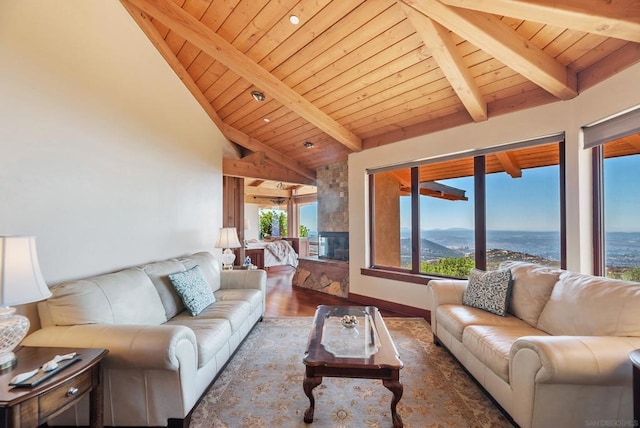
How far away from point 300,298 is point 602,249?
12.5ft

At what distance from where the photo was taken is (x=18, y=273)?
4.11 ft

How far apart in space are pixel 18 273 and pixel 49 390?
540mm

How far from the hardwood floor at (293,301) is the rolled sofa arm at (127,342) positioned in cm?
233

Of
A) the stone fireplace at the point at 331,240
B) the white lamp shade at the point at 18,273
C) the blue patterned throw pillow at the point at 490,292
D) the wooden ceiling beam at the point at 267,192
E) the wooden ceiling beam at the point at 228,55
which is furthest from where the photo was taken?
the wooden ceiling beam at the point at 267,192

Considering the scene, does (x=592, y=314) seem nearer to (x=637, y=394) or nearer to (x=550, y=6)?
(x=637, y=394)

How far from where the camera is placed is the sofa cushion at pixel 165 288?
2.42m

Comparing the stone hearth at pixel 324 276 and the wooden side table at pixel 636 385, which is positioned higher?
the wooden side table at pixel 636 385

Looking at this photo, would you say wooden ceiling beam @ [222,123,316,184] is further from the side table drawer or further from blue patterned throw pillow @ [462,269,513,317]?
the side table drawer

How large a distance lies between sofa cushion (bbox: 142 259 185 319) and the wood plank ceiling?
2.27 m

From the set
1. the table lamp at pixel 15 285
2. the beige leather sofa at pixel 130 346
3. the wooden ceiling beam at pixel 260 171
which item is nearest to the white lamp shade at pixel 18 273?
the table lamp at pixel 15 285

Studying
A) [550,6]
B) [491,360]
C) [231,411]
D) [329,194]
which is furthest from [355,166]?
[231,411]

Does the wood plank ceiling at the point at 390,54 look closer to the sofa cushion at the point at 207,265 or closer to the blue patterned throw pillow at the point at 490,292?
the blue patterned throw pillow at the point at 490,292

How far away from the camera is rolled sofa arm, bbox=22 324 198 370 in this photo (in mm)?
1536

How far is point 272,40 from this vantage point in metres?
2.79
